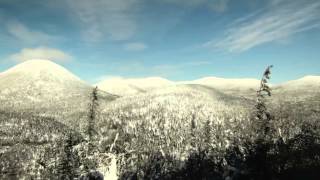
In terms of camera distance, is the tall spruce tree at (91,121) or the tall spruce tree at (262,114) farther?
the tall spruce tree at (91,121)

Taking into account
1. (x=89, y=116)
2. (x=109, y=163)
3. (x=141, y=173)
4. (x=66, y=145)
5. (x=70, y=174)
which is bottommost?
(x=141, y=173)

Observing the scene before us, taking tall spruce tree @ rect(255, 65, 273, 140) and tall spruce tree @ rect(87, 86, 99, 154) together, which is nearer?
tall spruce tree @ rect(255, 65, 273, 140)

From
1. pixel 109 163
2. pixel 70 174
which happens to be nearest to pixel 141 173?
pixel 109 163

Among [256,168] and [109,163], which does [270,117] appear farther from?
[109,163]

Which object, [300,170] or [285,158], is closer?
[300,170]

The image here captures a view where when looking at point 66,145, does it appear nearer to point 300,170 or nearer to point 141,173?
point 141,173

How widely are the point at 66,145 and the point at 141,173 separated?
128710mm

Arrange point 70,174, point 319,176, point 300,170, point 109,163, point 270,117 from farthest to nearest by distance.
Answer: point 300,170 → point 319,176 → point 109,163 → point 70,174 → point 270,117

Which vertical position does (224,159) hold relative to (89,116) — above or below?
below

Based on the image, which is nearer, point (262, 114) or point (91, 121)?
point (262, 114)

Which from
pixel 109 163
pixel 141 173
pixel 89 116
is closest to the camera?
pixel 89 116

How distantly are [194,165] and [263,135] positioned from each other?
153846 mm

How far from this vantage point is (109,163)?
137125 millimetres

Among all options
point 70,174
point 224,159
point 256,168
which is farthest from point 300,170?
point 256,168
